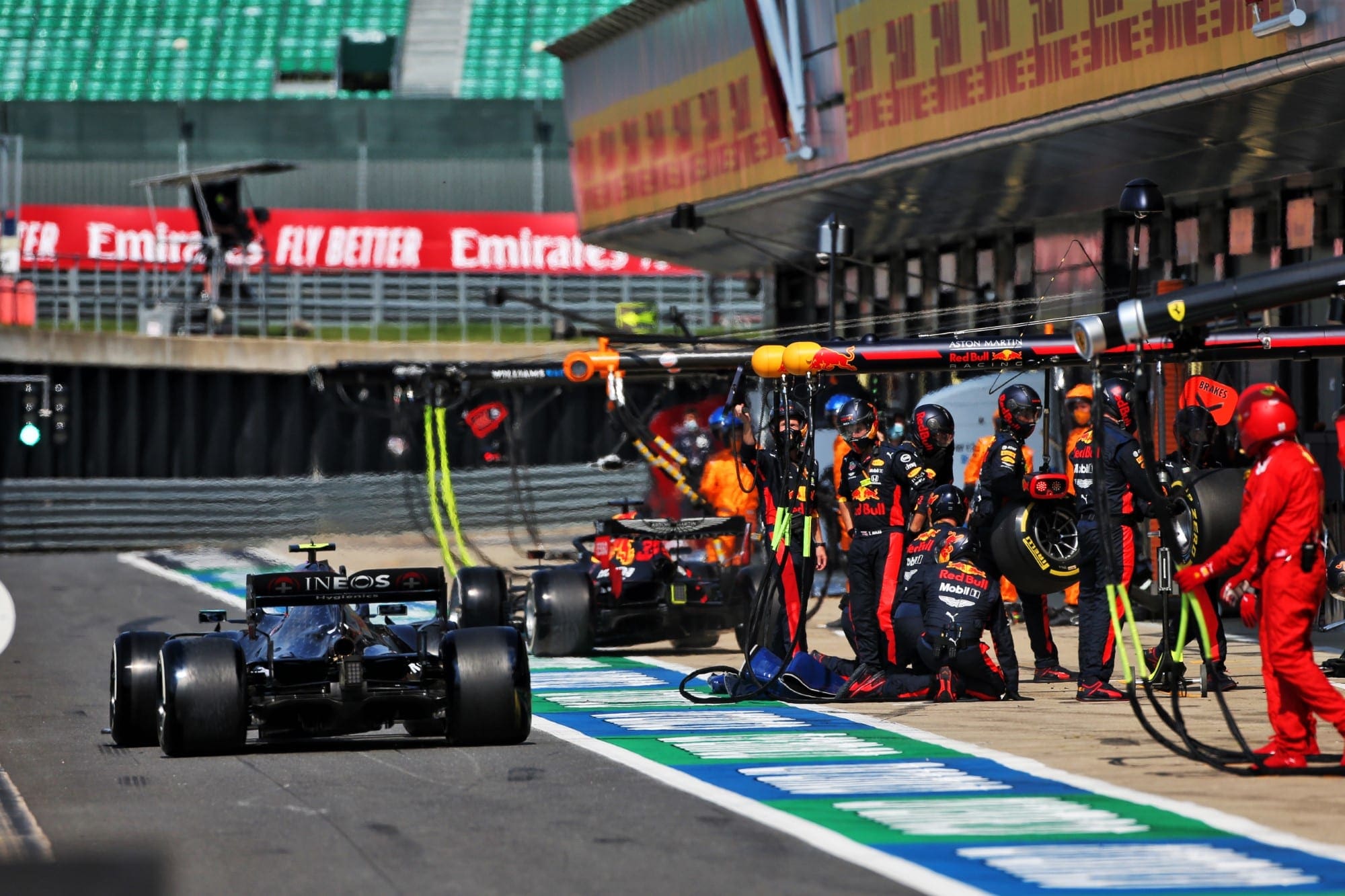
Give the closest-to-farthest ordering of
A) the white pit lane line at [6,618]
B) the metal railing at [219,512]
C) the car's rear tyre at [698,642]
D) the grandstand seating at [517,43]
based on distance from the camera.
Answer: the car's rear tyre at [698,642], the white pit lane line at [6,618], the metal railing at [219,512], the grandstand seating at [517,43]

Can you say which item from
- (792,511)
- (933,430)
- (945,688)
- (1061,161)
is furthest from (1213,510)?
(1061,161)

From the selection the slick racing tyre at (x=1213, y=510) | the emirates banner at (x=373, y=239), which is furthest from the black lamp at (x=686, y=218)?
the emirates banner at (x=373, y=239)

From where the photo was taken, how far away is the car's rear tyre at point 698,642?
18.6 metres

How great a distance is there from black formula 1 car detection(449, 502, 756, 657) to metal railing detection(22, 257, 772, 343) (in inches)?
818

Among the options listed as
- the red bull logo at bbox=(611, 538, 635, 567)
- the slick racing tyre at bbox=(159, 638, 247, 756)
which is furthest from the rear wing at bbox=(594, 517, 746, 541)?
the slick racing tyre at bbox=(159, 638, 247, 756)

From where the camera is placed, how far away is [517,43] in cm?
5597

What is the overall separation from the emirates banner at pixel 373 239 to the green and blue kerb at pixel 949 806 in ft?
111

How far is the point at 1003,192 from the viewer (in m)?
22.2

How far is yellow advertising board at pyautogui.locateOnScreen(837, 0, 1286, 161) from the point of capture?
1609 centimetres

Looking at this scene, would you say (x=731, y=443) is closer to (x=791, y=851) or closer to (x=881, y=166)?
(x=881, y=166)

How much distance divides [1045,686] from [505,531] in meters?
20.2

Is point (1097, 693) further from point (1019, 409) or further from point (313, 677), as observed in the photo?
point (313, 677)

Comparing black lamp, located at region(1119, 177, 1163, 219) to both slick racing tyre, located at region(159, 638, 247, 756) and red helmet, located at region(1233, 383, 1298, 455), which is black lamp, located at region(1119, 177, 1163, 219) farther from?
slick racing tyre, located at region(159, 638, 247, 756)

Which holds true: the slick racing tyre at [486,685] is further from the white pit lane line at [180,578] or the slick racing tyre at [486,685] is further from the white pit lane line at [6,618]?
the white pit lane line at [180,578]
